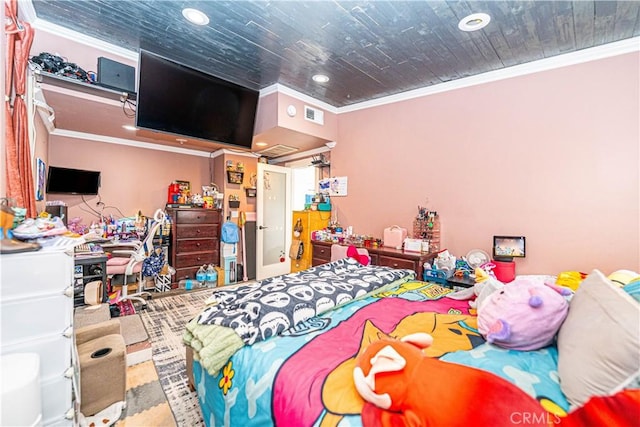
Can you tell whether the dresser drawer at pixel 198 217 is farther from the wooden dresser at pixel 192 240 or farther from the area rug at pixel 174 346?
the area rug at pixel 174 346

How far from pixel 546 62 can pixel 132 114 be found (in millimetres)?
4278

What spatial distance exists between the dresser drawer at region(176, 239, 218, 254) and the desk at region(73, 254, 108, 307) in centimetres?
135

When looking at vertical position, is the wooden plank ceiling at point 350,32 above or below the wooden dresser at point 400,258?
above

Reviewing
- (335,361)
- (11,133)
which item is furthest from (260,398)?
(11,133)

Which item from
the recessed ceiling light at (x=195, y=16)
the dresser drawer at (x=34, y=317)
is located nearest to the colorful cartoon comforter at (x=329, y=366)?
the dresser drawer at (x=34, y=317)

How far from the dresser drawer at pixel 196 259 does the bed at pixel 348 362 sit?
3025 mm

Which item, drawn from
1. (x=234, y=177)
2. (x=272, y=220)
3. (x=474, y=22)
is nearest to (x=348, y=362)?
(x=474, y=22)

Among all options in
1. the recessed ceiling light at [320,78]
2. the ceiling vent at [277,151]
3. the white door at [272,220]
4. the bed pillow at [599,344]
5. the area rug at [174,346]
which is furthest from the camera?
the white door at [272,220]

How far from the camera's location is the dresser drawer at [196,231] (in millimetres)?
4215

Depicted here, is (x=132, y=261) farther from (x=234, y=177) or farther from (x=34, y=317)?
(x=34, y=317)

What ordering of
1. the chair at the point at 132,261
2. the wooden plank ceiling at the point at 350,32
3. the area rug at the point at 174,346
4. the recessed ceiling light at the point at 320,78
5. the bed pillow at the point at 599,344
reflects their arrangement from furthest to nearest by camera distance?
the chair at the point at 132,261 → the recessed ceiling light at the point at 320,78 → the wooden plank ceiling at the point at 350,32 → the area rug at the point at 174,346 → the bed pillow at the point at 599,344

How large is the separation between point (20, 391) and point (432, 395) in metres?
1.34

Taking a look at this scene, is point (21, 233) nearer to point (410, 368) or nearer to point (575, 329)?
point (410, 368)

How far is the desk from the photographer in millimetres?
2562
